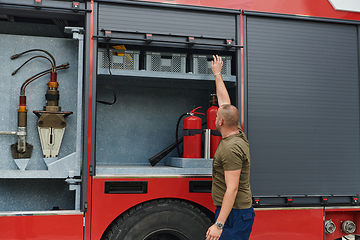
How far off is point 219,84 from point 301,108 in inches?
36.3

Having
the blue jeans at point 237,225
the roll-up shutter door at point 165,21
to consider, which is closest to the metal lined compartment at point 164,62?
the roll-up shutter door at point 165,21

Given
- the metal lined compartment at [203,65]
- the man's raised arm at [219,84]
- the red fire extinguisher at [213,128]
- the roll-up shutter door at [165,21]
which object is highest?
the roll-up shutter door at [165,21]

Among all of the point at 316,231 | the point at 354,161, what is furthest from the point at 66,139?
the point at 354,161

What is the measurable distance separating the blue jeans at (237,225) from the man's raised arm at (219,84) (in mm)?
1002

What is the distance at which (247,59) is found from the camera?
3359 millimetres

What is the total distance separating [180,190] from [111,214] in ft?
2.18

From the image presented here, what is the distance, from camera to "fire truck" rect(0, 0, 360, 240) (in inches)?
120

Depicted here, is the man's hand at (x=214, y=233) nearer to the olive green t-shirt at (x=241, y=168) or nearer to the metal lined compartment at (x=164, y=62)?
the olive green t-shirt at (x=241, y=168)

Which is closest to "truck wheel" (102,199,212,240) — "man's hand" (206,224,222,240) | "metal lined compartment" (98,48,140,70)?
"man's hand" (206,224,222,240)

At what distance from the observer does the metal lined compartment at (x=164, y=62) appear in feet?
11.1

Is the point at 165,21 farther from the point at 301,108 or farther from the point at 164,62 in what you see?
the point at 301,108

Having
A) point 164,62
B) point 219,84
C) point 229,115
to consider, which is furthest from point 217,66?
point 229,115

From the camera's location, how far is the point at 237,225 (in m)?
2.54

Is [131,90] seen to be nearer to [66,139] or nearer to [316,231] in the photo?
[66,139]
